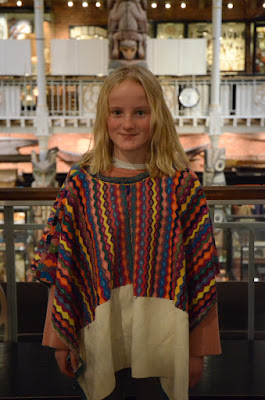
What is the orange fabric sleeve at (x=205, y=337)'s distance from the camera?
1.37m

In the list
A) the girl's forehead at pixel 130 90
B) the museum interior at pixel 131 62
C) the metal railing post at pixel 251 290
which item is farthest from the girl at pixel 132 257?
the museum interior at pixel 131 62

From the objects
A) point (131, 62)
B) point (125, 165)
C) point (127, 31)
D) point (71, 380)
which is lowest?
point (71, 380)

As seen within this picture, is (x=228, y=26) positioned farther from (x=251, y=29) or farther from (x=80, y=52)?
(x=80, y=52)

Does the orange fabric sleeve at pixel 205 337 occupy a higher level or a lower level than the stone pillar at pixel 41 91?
lower

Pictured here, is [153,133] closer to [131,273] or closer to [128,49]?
[131,273]

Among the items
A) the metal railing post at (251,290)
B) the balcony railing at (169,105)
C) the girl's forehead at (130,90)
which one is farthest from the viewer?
the balcony railing at (169,105)

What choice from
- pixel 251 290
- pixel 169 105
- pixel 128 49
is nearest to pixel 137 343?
pixel 251 290

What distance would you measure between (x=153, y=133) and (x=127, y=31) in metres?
7.25

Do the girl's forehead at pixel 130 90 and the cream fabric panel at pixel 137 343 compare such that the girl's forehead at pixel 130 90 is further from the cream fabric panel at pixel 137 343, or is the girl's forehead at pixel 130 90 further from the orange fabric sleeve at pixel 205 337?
the orange fabric sleeve at pixel 205 337

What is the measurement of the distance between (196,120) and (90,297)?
842 centimetres

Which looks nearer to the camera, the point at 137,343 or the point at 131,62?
the point at 137,343

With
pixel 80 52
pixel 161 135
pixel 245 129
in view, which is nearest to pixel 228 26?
pixel 245 129

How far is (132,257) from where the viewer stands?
4.42 ft

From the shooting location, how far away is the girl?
1318mm
